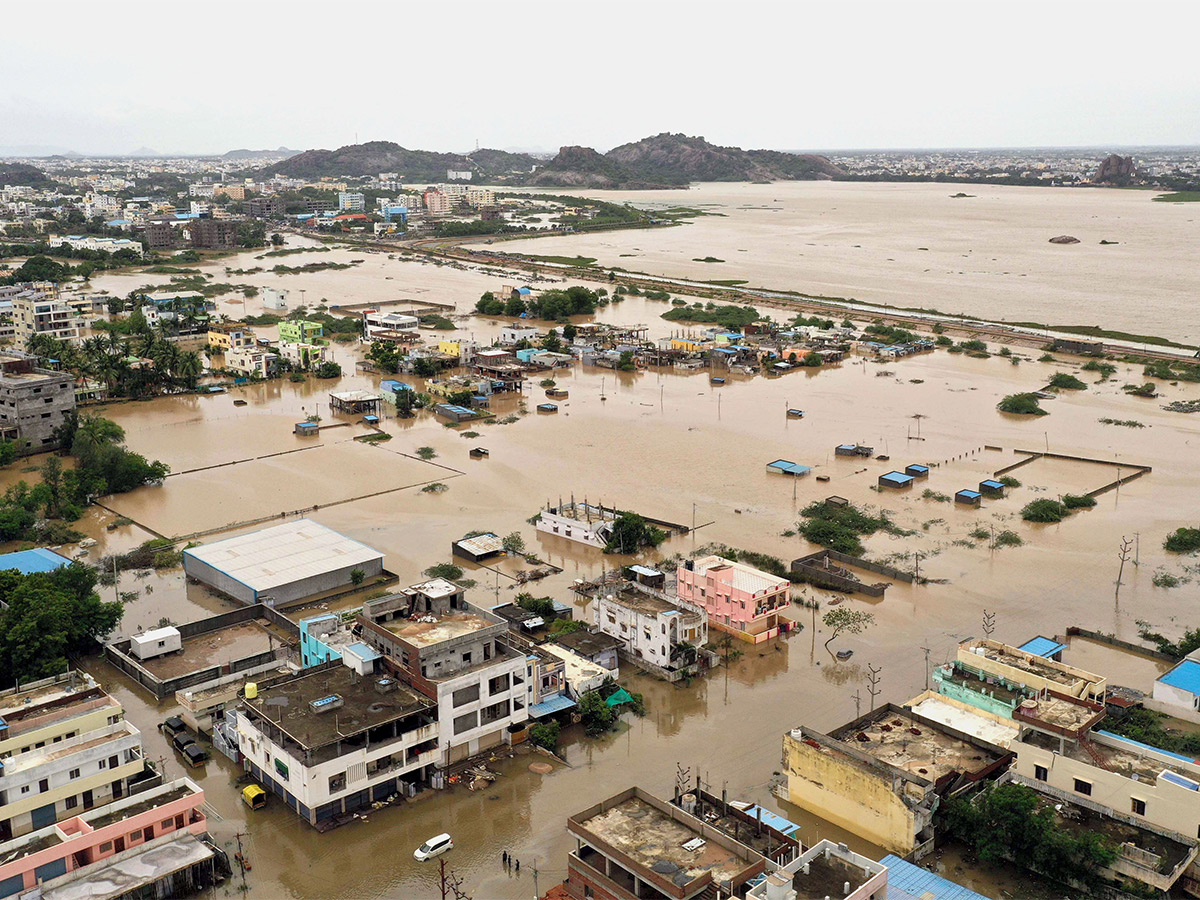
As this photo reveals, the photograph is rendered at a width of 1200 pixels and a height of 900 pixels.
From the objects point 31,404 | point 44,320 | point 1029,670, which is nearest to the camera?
point 1029,670

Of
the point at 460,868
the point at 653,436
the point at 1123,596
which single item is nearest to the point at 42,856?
the point at 460,868

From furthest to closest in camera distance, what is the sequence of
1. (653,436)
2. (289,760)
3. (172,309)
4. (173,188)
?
1. (173,188)
2. (172,309)
3. (653,436)
4. (289,760)

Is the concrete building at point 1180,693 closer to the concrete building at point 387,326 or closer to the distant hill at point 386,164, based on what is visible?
the concrete building at point 387,326

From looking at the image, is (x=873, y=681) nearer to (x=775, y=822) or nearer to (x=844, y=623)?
(x=844, y=623)

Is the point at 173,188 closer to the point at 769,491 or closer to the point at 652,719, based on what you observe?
the point at 769,491

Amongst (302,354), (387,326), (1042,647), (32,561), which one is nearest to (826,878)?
(1042,647)
